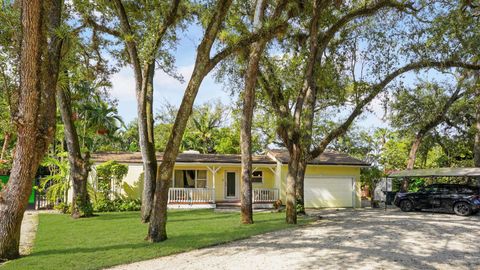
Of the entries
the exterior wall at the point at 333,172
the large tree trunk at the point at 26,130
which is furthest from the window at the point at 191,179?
the large tree trunk at the point at 26,130

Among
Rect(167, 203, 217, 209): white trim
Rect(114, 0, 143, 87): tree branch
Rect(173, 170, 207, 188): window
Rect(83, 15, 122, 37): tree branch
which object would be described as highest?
Rect(83, 15, 122, 37): tree branch

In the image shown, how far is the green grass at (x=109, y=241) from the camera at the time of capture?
7.73 metres

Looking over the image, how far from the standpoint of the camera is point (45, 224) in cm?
1398

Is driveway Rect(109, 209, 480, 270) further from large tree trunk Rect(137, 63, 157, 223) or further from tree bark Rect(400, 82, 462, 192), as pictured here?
tree bark Rect(400, 82, 462, 192)

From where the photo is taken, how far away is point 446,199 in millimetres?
18250

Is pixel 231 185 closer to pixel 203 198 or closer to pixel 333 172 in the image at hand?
pixel 203 198

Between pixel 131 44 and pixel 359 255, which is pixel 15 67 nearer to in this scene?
pixel 131 44

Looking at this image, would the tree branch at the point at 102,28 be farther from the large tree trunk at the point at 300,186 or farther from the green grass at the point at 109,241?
the large tree trunk at the point at 300,186

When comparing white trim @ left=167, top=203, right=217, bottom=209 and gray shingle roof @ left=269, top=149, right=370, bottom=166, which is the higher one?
gray shingle roof @ left=269, top=149, right=370, bottom=166

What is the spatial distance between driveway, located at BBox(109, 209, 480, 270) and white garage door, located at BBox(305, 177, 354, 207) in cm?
1210

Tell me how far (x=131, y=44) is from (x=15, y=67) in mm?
3683

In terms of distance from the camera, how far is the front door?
24.8 metres

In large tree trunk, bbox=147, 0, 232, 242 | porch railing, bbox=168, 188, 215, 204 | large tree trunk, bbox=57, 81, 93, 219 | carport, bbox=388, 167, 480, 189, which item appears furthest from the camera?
porch railing, bbox=168, 188, 215, 204

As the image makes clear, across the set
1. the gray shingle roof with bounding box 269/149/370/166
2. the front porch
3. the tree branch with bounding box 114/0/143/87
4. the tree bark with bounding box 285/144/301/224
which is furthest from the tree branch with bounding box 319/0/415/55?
the front porch
